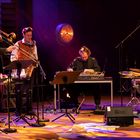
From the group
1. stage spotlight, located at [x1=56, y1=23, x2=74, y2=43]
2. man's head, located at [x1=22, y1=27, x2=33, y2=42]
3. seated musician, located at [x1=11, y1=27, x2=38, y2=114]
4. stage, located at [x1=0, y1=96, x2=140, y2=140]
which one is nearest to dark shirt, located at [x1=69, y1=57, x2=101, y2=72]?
stage, located at [x1=0, y1=96, x2=140, y2=140]

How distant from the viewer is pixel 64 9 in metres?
12.4

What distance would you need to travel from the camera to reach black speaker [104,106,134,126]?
24.5 ft

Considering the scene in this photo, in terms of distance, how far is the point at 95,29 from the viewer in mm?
12641

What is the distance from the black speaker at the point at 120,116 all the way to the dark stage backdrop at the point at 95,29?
183 inches

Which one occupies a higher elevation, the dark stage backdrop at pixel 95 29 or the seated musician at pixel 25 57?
the dark stage backdrop at pixel 95 29

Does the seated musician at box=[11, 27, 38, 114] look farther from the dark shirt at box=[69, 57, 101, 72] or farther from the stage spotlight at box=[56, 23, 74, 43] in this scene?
the stage spotlight at box=[56, 23, 74, 43]

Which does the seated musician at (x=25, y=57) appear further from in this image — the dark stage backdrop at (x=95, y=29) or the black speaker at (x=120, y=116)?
the dark stage backdrop at (x=95, y=29)

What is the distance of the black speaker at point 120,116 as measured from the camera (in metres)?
7.48

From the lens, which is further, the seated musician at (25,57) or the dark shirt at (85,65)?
the dark shirt at (85,65)

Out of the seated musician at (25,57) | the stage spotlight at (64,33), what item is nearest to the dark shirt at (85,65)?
the seated musician at (25,57)

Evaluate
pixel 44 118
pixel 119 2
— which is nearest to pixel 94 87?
pixel 44 118

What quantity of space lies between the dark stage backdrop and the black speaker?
465cm

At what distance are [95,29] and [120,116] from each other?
18.2ft

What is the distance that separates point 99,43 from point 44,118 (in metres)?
4.84
